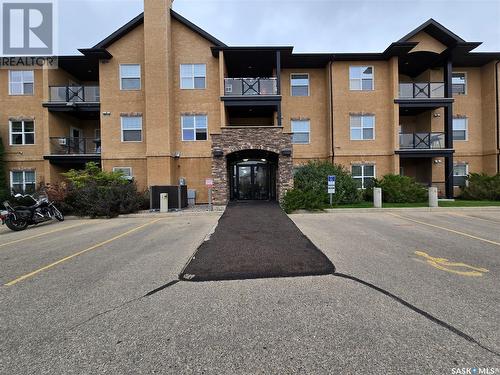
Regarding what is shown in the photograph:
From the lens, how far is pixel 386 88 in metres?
18.4

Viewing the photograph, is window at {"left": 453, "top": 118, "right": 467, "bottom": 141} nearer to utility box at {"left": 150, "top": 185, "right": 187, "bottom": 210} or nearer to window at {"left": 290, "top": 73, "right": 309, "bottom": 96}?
window at {"left": 290, "top": 73, "right": 309, "bottom": 96}

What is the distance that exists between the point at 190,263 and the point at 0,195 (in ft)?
60.8

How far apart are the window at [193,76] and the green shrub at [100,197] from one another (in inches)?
315

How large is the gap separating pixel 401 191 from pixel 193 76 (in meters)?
15.6

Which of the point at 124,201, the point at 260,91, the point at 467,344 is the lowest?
the point at 467,344

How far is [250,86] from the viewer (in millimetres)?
17281

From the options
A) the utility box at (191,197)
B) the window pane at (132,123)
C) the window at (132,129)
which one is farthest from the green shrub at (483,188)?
the window pane at (132,123)

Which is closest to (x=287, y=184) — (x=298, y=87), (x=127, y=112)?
(x=298, y=87)

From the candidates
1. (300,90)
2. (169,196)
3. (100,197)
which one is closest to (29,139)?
(100,197)

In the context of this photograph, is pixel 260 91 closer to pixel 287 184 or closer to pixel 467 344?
pixel 287 184

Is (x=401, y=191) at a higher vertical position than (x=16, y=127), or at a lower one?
lower

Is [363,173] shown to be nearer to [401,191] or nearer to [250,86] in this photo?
[401,191]

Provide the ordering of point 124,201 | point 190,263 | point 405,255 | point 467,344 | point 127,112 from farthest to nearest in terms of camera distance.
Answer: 1. point 127,112
2. point 124,201
3. point 405,255
4. point 190,263
5. point 467,344

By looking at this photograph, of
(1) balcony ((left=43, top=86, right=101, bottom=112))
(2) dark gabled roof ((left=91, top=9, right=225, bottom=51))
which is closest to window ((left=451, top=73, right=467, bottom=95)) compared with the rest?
(2) dark gabled roof ((left=91, top=9, right=225, bottom=51))
